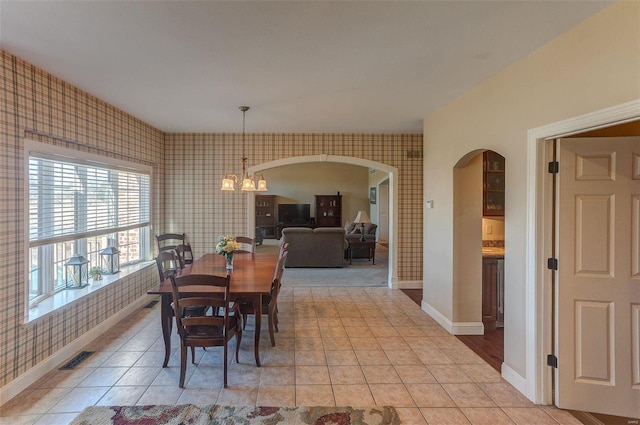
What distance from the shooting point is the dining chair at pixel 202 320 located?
2.56m

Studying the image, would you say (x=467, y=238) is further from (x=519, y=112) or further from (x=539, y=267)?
(x=519, y=112)

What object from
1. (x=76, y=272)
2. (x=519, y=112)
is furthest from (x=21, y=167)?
(x=519, y=112)

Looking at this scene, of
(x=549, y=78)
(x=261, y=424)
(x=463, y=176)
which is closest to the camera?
(x=261, y=424)

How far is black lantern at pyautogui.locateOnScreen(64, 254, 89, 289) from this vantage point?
349 cm

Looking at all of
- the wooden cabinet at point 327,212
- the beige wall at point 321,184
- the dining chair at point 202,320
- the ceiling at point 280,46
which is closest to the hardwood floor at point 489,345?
the dining chair at point 202,320

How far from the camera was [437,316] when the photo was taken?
417 cm

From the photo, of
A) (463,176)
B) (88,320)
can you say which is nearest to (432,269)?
(463,176)

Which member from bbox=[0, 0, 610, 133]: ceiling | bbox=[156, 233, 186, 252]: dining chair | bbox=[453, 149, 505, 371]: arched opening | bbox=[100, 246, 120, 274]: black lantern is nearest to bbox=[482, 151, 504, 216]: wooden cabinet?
bbox=[453, 149, 505, 371]: arched opening

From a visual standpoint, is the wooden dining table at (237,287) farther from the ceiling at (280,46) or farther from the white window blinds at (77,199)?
the ceiling at (280,46)

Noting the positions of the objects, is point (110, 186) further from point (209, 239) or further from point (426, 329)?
point (426, 329)

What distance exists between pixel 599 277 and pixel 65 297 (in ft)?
15.4

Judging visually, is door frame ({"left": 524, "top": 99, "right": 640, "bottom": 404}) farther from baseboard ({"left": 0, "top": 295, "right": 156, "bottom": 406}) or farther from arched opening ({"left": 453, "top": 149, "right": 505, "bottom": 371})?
baseboard ({"left": 0, "top": 295, "right": 156, "bottom": 406})

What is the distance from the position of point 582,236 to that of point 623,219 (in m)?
0.26

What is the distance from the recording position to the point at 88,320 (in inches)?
139
